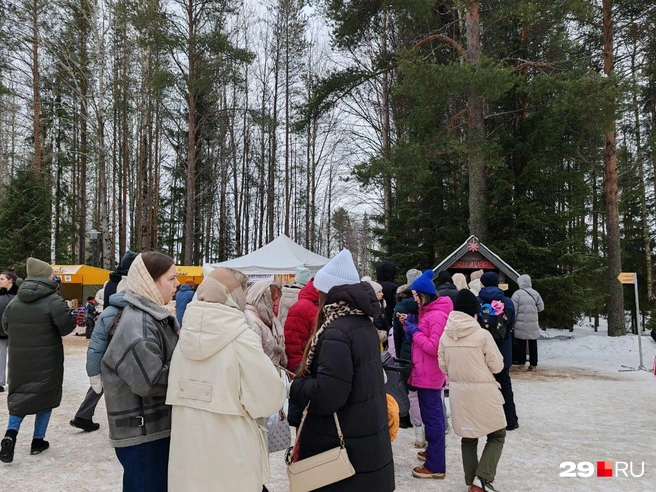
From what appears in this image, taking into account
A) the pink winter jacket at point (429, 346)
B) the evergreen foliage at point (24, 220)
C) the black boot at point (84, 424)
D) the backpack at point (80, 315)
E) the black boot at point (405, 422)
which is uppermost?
the evergreen foliage at point (24, 220)

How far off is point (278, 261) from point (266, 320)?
10080 mm

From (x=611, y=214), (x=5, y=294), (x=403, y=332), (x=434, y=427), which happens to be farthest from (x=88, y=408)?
(x=611, y=214)

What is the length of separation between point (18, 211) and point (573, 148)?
21139mm

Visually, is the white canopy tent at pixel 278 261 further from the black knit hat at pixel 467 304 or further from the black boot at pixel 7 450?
the black knit hat at pixel 467 304

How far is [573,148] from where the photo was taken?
42.5 ft

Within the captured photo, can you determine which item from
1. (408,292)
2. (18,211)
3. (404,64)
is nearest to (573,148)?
(404,64)

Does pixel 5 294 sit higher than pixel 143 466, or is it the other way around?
pixel 5 294

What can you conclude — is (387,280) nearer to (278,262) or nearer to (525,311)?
(525,311)

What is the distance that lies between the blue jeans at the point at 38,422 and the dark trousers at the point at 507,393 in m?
4.49

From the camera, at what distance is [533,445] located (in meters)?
5.02

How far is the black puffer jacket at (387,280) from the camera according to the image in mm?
6496

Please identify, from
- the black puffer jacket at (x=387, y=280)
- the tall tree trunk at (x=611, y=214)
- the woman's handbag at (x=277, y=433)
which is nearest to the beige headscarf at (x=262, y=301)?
the woman's handbag at (x=277, y=433)

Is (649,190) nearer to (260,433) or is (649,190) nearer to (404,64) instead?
(404,64)

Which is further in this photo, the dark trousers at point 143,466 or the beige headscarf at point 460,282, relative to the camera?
the beige headscarf at point 460,282
